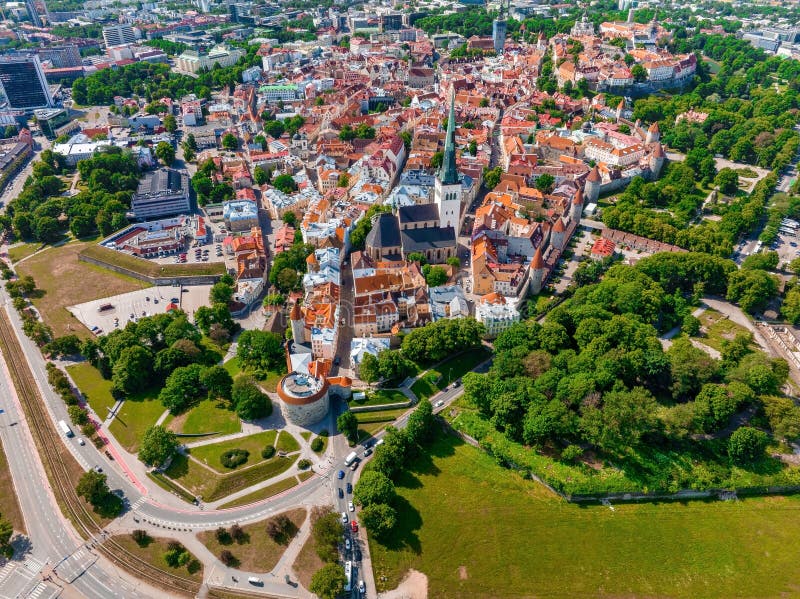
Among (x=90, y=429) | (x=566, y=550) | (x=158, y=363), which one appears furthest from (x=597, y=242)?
(x=90, y=429)

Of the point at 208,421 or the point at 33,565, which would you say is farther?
the point at 208,421

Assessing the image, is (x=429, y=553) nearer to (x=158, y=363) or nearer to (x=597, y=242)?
(x=158, y=363)

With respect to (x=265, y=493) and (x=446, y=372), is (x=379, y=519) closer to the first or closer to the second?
(x=265, y=493)

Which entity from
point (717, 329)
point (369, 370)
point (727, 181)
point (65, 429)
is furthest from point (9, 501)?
point (727, 181)

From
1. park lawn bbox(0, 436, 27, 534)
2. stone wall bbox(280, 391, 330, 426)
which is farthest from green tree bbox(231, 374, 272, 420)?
park lawn bbox(0, 436, 27, 534)

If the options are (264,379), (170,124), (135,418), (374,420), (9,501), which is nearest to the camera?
(9,501)

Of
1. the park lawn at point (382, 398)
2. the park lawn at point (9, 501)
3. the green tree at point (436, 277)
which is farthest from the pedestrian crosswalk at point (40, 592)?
the green tree at point (436, 277)

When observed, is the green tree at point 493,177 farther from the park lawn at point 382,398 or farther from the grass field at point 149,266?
the park lawn at point 382,398
